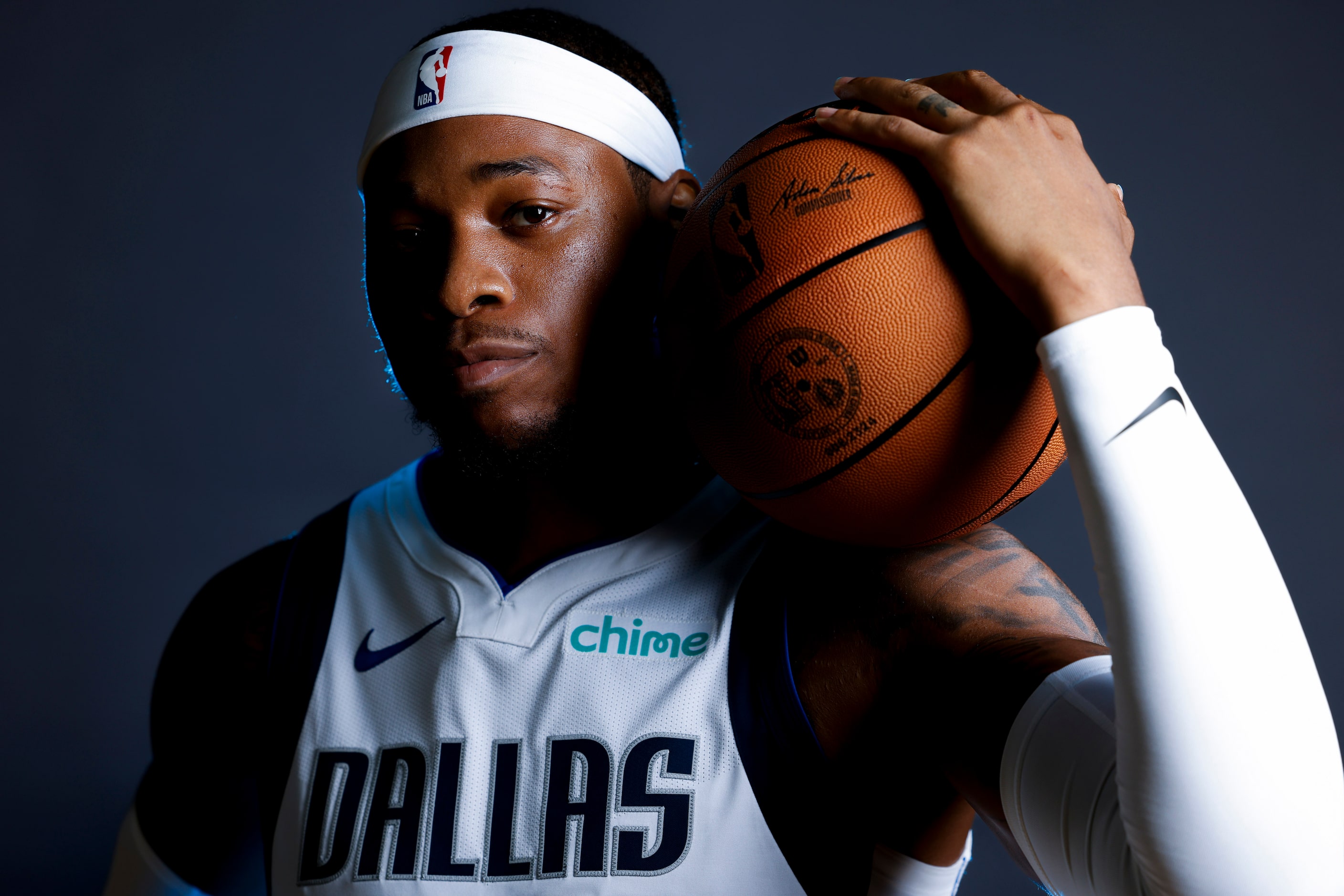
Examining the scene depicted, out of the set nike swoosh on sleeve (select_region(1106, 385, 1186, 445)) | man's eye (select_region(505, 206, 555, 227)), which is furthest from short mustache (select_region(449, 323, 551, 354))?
nike swoosh on sleeve (select_region(1106, 385, 1186, 445))

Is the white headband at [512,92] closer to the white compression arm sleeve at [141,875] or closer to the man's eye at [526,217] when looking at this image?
the man's eye at [526,217]

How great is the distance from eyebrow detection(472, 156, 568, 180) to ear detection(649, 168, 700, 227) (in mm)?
165

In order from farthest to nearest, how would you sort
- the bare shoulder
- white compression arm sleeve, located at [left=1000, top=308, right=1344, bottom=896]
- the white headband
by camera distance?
1. the white headband
2. the bare shoulder
3. white compression arm sleeve, located at [left=1000, top=308, right=1344, bottom=896]

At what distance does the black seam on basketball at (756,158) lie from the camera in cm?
94

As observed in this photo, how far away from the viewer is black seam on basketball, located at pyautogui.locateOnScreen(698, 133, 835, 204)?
0.94 m

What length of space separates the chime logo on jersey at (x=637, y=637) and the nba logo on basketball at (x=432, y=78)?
0.66 meters

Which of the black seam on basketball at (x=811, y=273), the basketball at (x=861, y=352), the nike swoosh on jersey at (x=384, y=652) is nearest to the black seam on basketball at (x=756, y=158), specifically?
the basketball at (x=861, y=352)

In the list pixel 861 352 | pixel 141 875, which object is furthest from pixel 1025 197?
pixel 141 875

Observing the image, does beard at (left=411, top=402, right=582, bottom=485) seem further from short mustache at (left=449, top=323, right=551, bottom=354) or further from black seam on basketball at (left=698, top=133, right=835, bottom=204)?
black seam on basketball at (left=698, top=133, right=835, bottom=204)

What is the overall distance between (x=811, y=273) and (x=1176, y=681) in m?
0.43

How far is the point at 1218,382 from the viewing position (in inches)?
89.4

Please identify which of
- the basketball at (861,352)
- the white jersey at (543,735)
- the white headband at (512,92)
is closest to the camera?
the basketball at (861,352)

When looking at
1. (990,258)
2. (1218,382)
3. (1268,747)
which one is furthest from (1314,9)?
(1268,747)

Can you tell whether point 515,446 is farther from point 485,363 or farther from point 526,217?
point 526,217
